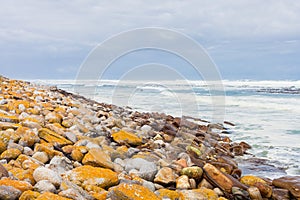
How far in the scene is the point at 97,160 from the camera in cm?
249

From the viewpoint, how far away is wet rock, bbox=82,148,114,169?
2.48 metres

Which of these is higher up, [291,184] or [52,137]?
[52,137]

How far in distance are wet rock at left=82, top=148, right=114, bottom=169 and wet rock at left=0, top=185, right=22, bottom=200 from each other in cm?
76

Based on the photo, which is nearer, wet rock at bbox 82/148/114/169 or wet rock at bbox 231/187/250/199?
Answer: wet rock at bbox 82/148/114/169

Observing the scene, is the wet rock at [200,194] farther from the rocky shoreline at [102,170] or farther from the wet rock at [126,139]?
the wet rock at [126,139]

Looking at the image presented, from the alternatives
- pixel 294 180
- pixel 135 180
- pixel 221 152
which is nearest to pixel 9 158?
pixel 135 180

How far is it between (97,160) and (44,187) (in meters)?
0.64

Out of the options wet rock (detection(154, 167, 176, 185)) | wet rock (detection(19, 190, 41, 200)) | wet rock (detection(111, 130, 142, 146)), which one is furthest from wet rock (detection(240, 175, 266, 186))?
wet rock (detection(19, 190, 41, 200))

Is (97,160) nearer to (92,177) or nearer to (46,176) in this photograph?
(92,177)

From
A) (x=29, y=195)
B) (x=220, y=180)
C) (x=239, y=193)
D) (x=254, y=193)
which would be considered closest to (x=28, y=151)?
(x=29, y=195)

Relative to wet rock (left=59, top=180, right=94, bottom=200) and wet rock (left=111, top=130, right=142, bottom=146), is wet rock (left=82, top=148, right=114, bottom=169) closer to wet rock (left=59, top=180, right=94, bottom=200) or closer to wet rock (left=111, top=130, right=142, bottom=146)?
wet rock (left=59, top=180, right=94, bottom=200)

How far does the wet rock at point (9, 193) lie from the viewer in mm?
1728

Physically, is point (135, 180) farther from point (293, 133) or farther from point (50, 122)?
point (293, 133)

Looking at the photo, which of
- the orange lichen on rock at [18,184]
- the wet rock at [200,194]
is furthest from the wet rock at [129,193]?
the orange lichen on rock at [18,184]
